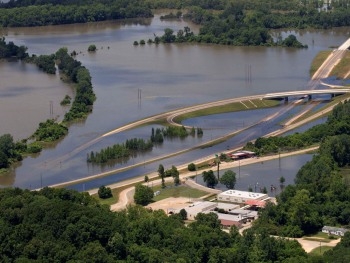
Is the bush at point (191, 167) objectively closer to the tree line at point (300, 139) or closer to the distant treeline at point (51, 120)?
the tree line at point (300, 139)

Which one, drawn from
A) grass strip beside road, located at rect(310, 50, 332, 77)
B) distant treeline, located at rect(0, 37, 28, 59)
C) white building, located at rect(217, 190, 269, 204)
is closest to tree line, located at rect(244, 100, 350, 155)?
white building, located at rect(217, 190, 269, 204)

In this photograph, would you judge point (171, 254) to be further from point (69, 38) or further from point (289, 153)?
point (69, 38)

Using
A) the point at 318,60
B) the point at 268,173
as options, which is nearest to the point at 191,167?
the point at 268,173

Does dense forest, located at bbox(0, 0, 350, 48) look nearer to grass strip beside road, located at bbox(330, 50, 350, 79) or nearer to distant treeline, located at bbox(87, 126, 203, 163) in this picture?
grass strip beside road, located at bbox(330, 50, 350, 79)

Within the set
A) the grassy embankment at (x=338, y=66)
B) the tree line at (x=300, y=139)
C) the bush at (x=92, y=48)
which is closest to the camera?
the tree line at (x=300, y=139)

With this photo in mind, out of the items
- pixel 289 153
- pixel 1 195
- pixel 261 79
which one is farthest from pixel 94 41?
pixel 1 195

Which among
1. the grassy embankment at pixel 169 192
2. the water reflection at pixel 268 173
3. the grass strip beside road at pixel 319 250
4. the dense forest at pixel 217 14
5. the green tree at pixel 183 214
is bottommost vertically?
the grass strip beside road at pixel 319 250

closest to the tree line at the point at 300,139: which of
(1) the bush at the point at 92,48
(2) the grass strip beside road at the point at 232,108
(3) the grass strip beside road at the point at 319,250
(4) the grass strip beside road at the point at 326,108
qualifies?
(4) the grass strip beside road at the point at 326,108
